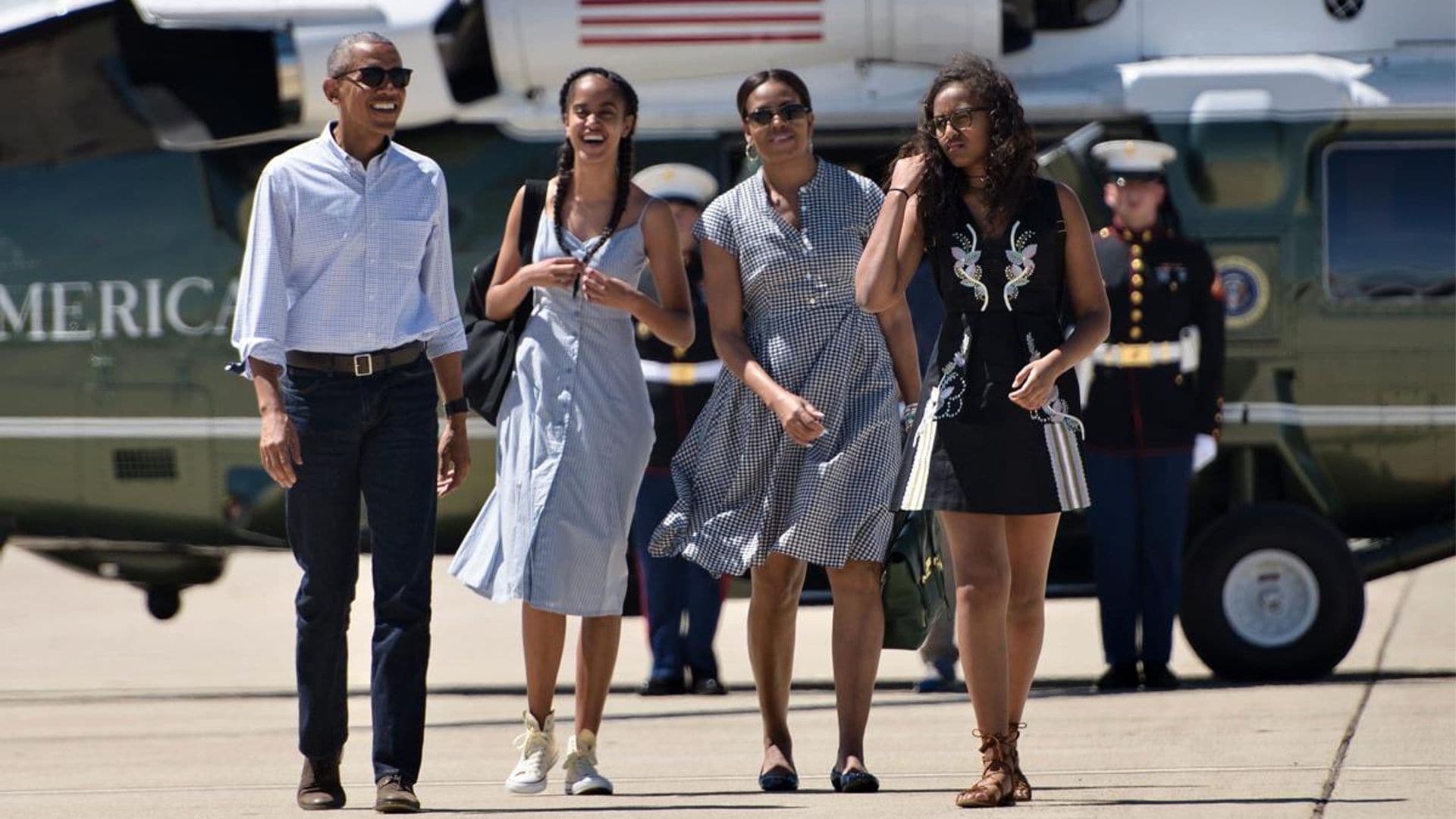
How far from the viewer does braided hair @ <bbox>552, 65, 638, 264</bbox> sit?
19.0 ft

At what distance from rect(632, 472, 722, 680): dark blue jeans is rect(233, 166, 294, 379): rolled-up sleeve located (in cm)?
353

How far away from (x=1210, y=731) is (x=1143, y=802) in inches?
64.5

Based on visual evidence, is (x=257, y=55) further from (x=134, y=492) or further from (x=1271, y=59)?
(x=1271, y=59)

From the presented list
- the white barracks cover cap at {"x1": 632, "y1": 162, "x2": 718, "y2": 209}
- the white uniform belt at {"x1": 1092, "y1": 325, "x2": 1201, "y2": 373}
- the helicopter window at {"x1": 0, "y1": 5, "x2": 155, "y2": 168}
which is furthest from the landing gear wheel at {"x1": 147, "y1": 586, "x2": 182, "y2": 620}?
the white uniform belt at {"x1": 1092, "y1": 325, "x2": 1201, "y2": 373}

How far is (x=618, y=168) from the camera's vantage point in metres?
5.86

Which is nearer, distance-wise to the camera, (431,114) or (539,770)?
Answer: (539,770)

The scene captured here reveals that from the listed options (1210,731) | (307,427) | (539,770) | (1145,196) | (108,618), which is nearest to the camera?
(307,427)

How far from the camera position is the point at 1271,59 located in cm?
858

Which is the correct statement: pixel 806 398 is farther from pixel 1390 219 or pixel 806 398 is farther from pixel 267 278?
pixel 1390 219

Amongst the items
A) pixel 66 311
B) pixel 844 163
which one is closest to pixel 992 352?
pixel 844 163

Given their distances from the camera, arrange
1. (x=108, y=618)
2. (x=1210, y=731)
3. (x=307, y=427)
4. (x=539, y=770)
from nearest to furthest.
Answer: (x=307, y=427) → (x=539, y=770) → (x=1210, y=731) → (x=108, y=618)

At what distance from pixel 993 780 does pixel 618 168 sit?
1.86m

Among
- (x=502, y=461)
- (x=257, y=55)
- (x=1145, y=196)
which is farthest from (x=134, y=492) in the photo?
(x=1145, y=196)

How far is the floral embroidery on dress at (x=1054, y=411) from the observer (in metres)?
5.24
